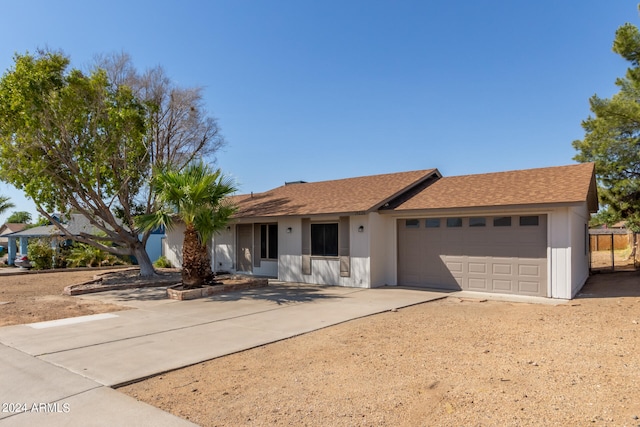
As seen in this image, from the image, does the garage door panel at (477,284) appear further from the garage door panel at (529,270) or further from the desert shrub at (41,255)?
the desert shrub at (41,255)

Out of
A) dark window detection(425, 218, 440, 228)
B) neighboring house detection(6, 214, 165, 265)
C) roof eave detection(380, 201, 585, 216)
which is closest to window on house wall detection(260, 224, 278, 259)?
roof eave detection(380, 201, 585, 216)

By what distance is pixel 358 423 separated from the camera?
13.1 ft

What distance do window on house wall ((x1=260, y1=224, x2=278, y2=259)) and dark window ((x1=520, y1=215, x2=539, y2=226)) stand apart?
925 cm

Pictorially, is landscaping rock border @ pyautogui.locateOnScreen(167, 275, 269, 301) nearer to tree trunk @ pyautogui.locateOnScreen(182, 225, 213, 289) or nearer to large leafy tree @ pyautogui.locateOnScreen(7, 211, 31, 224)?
tree trunk @ pyautogui.locateOnScreen(182, 225, 213, 289)

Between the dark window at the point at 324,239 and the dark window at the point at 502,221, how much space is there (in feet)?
Answer: 17.1

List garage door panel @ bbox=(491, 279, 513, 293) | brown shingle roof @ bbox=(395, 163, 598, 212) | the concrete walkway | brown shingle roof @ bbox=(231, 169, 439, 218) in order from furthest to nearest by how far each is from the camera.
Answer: brown shingle roof @ bbox=(231, 169, 439, 218), garage door panel @ bbox=(491, 279, 513, 293), brown shingle roof @ bbox=(395, 163, 598, 212), the concrete walkway

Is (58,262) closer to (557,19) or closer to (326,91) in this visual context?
(326,91)

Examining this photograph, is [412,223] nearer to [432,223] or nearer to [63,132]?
[432,223]

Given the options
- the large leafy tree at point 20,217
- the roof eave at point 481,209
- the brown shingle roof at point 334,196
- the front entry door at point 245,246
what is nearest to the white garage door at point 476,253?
the roof eave at point 481,209

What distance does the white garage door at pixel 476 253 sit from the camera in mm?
11750

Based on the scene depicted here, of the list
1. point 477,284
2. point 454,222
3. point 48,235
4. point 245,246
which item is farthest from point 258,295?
point 48,235

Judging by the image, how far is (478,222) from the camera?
1267cm

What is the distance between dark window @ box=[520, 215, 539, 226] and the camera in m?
11.7

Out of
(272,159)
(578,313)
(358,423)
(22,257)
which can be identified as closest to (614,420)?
(358,423)
